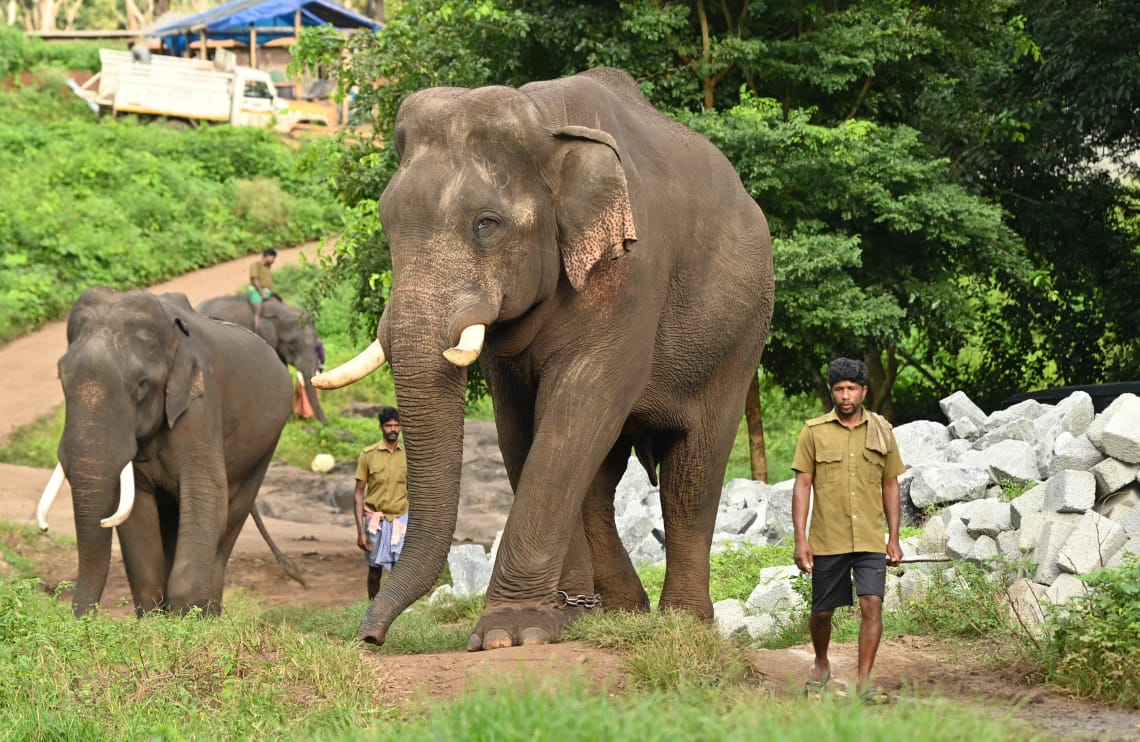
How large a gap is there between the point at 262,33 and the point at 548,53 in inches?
1143

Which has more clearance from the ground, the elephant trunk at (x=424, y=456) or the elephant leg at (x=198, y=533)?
the elephant trunk at (x=424, y=456)

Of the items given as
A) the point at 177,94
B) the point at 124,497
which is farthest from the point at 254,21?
the point at 124,497

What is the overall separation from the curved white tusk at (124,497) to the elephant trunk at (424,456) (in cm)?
338


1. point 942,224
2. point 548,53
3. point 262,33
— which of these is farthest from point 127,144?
point 942,224

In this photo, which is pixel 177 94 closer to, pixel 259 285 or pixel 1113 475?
pixel 259 285

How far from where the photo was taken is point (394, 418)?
11539mm

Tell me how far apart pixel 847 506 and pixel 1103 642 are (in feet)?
3.59

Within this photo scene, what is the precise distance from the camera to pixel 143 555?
1027cm

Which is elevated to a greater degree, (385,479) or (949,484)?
(949,484)

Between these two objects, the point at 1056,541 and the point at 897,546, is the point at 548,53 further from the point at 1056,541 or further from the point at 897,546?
the point at 897,546

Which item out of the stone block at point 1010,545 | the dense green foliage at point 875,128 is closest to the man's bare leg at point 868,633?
the stone block at point 1010,545

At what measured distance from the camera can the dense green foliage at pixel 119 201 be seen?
2653 cm

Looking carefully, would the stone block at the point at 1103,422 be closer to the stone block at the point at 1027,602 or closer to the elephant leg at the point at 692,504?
the stone block at the point at 1027,602

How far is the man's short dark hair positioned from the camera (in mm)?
6407
